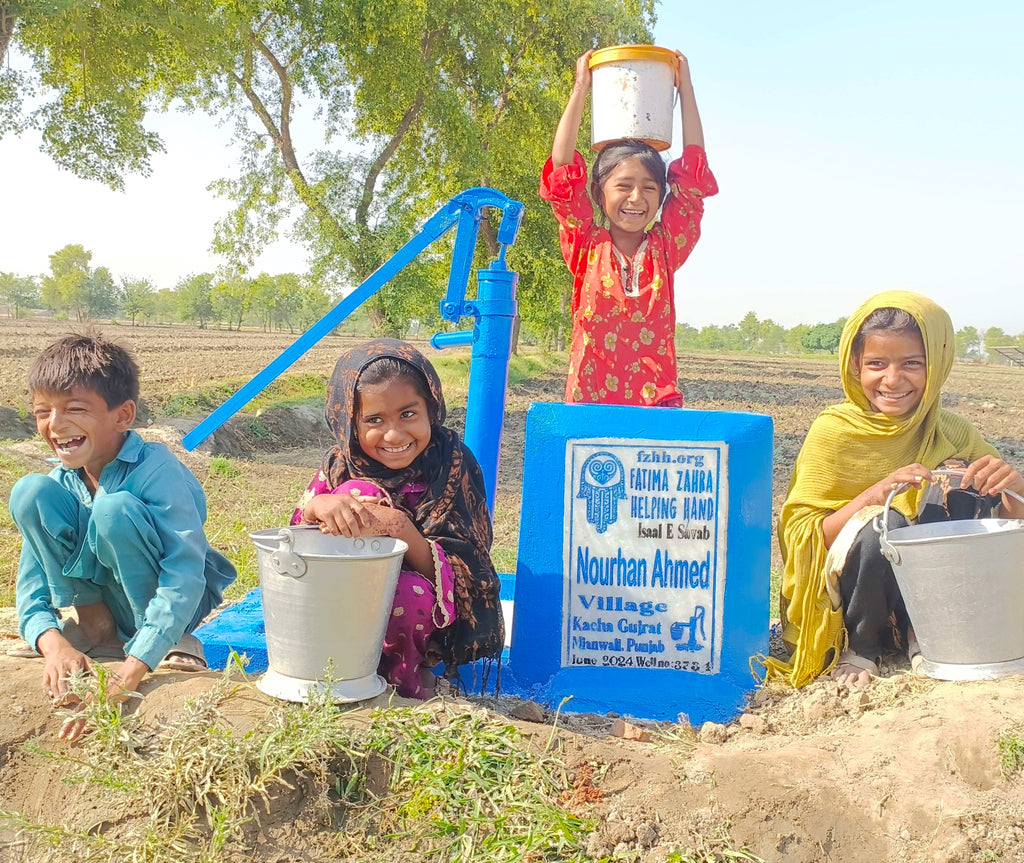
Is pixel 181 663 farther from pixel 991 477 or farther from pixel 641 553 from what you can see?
pixel 991 477

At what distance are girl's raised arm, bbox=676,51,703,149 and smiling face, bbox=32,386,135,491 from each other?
2290mm

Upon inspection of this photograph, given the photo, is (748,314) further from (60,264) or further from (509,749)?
(509,749)

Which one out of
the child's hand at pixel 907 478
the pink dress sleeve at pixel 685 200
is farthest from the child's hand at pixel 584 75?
the child's hand at pixel 907 478

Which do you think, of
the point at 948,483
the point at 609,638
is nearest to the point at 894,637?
the point at 948,483

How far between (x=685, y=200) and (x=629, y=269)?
1.15 feet

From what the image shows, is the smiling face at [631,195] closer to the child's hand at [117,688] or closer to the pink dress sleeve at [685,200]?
the pink dress sleeve at [685,200]

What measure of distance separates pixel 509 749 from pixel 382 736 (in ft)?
0.87

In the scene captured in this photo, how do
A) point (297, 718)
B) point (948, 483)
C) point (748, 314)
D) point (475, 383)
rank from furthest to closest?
1. point (748, 314)
2. point (475, 383)
3. point (948, 483)
4. point (297, 718)

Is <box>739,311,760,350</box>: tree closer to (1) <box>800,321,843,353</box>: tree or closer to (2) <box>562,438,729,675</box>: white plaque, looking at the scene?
(1) <box>800,321,843,353</box>: tree

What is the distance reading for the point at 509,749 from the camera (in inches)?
71.6

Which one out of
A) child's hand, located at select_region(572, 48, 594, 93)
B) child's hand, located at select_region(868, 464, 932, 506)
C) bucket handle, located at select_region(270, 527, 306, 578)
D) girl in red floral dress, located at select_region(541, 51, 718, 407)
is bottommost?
bucket handle, located at select_region(270, 527, 306, 578)

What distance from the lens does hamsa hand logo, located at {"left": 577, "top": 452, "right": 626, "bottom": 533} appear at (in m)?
2.62

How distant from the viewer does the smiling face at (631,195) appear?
3.21 metres

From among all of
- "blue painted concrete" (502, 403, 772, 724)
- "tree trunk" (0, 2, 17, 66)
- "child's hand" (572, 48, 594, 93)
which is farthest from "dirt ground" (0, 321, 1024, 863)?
"tree trunk" (0, 2, 17, 66)
